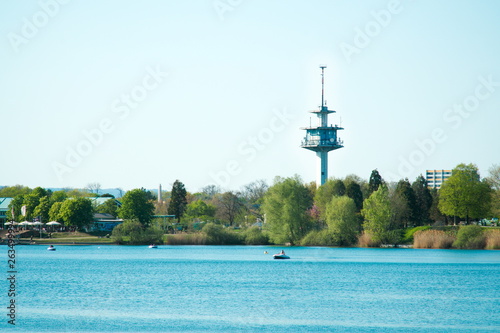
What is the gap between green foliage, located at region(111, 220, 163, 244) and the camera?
371ft

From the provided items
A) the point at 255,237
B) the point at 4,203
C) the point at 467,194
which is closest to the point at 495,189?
the point at 467,194

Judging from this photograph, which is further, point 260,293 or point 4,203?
point 4,203

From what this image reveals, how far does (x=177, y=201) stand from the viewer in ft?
452

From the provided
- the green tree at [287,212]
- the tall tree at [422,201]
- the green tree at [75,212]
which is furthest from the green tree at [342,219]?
the green tree at [75,212]

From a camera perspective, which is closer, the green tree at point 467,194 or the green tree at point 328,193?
the green tree at point 467,194

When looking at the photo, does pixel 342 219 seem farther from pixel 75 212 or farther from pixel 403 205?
pixel 75 212

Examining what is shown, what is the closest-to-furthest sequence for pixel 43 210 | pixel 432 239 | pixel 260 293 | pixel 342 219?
pixel 260 293
pixel 432 239
pixel 342 219
pixel 43 210

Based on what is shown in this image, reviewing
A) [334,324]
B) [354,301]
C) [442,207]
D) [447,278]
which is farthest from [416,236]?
[334,324]

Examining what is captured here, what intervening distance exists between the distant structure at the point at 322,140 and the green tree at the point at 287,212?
24561 millimetres

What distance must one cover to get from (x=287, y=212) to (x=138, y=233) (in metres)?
24.3

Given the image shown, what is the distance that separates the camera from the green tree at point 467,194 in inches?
4058

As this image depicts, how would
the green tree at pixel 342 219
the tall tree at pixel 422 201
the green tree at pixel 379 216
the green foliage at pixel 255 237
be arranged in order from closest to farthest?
the green tree at pixel 379 216
the green tree at pixel 342 219
the green foliage at pixel 255 237
the tall tree at pixel 422 201

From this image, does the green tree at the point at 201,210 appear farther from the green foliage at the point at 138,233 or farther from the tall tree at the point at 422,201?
the tall tree at the point at 422,201

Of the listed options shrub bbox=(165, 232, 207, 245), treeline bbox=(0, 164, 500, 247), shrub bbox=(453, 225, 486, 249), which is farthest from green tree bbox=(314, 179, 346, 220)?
shrub bbox=(453, 225, 486, 249)
